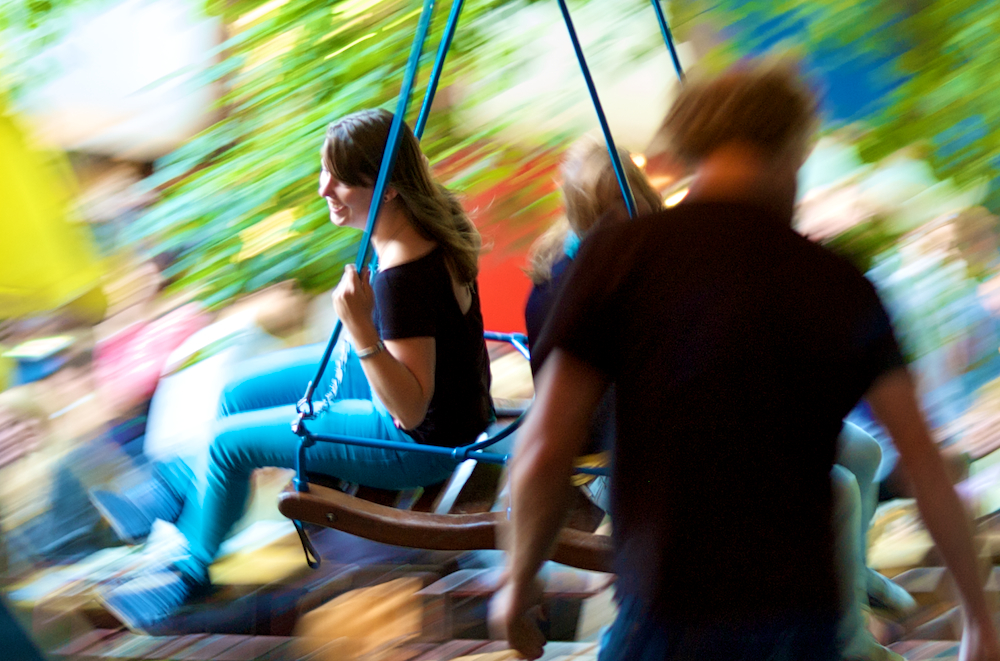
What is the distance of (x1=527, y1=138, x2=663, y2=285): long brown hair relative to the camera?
1.18 metres

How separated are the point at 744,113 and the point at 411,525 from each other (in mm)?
734

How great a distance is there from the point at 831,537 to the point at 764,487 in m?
0.08

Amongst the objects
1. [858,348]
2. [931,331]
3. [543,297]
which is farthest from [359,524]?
[931,331]

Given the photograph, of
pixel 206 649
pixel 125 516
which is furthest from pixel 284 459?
pixel 206 649

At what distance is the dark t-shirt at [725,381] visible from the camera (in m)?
0.52

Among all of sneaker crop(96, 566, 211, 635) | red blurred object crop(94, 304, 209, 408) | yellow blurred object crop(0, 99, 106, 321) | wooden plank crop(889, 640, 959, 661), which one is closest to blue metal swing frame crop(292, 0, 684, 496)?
sneaker crop(96, 566, 211, 635)

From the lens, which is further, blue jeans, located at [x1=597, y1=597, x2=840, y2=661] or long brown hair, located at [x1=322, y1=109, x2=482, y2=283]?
long brown hair, located at [x1=322, y1=109, x2=482, y2=283]

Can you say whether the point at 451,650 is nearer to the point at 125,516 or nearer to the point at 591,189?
the point at 125,516

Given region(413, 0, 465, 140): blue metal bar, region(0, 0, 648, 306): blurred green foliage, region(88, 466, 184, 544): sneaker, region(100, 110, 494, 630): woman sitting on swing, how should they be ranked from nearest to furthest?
region(413, 0, 465, 140): blue metal bar < region(100, 110, 494, 630): woman sitting on swing < region(88, 466, 184, 544): sneaker < region(0, 0, 648, 306): blurred green foliage

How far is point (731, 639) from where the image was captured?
55 centimetres

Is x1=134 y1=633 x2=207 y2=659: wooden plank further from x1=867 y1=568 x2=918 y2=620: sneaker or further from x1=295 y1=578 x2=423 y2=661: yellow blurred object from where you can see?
x1=867 y1=568 x2=918 y2=620: sneaker

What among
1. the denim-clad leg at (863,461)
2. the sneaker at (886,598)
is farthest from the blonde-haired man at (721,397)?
the sneaker at (886,598)

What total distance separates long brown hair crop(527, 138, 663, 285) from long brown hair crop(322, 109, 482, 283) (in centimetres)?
16

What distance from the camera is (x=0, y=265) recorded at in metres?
2.06
